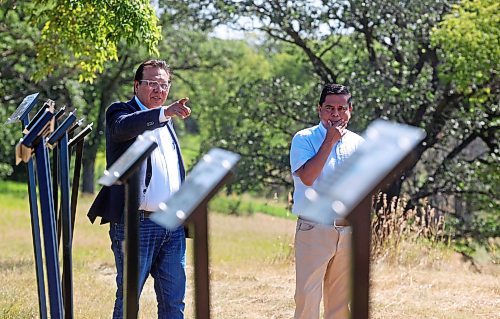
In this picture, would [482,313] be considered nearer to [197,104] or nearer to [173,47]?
[173,47]

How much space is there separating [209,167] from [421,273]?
6.50 meters

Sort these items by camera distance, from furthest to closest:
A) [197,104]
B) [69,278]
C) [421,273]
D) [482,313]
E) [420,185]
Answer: [197,104] → [420,185] → [421,273] → [482,313] → [69,278]

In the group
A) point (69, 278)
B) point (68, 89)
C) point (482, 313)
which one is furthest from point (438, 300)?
point (68, 89)

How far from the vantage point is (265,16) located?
48.4 feet

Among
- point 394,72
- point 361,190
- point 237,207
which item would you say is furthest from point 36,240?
point 237,207

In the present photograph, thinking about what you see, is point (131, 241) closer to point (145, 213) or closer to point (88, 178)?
point (145, 213)

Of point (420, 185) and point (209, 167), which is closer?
point (209, 167)

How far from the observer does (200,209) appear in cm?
281

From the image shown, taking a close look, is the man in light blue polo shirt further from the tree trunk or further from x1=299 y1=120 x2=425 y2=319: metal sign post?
the tree trunk

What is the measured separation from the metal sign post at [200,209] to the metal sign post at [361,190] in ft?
1.60

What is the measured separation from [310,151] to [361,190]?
240cm

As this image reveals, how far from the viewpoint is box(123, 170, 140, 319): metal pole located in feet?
10.1

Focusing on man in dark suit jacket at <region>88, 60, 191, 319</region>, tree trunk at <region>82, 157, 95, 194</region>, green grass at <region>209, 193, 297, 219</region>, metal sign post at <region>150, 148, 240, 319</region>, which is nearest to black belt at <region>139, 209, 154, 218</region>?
man in dark suit jacket at <region>88, 60, 191, 319</region>

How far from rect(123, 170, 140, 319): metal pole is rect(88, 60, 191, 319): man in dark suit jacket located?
136cm
